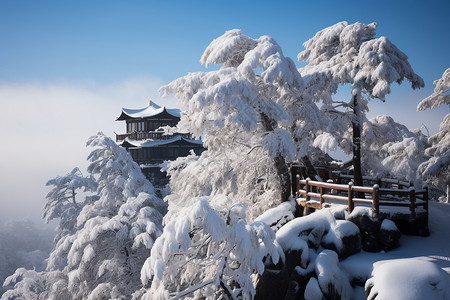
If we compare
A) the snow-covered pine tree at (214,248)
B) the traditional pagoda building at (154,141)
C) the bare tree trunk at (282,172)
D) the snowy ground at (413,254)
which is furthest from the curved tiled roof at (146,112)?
the snowy ground at (413,254)

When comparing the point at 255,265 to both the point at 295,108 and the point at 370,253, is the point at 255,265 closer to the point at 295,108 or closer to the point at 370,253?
the point at 370,253

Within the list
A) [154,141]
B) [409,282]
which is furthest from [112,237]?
[409,282]

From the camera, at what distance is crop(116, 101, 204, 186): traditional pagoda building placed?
3462 cm

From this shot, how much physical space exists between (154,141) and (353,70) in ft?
80.3

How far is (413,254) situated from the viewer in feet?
35.0

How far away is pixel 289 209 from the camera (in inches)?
554

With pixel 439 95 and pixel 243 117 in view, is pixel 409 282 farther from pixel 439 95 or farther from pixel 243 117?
pixel 439 95

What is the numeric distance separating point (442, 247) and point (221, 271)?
7600 millimetres

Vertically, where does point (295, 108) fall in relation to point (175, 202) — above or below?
above

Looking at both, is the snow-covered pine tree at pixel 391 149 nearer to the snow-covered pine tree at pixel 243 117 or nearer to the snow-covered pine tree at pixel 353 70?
the snow-covered pine tree at pixel 353 70

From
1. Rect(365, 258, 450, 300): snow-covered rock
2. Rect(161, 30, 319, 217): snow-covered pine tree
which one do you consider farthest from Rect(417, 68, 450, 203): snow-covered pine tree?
Rect(365, 258, 450, 300): snow-covered rock

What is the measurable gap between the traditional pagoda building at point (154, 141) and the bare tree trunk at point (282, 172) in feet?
68.5

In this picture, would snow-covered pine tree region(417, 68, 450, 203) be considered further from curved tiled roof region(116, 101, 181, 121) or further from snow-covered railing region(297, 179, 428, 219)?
curved tiled roof region(116, 101, 181, 121)

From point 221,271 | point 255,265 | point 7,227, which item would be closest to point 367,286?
point 255,265
